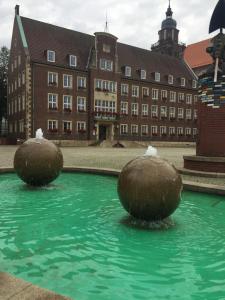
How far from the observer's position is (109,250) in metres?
5.30

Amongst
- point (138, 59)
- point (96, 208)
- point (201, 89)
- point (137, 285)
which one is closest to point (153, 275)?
point (137, 285)

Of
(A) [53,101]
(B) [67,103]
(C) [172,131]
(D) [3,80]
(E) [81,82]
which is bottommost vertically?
(C) [172,131]

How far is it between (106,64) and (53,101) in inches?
434

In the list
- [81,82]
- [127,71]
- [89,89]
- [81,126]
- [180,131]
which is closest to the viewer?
[81,82]

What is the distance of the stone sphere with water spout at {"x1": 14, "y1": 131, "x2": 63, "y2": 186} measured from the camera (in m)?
9.91

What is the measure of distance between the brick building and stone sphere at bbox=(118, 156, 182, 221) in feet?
134

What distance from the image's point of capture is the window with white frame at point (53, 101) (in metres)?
47.5

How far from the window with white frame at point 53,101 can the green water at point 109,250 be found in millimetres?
39880

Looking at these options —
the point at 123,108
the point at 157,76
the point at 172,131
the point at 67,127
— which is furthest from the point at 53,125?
the point at 172,131

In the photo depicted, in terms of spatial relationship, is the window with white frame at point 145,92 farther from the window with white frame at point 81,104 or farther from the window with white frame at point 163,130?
the window with white frame at point 81,104

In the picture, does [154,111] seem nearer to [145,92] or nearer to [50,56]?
[145,92]

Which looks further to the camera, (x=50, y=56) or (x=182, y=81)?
(x=182, y=81)

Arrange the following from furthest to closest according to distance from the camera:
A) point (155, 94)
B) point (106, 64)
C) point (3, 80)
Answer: point (3, 80)
point (155, 94)
point (106, 64)

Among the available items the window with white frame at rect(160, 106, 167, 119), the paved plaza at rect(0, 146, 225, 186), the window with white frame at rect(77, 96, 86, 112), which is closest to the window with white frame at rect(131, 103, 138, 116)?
the window with white frame at rect(160, 106, 167, 119)
